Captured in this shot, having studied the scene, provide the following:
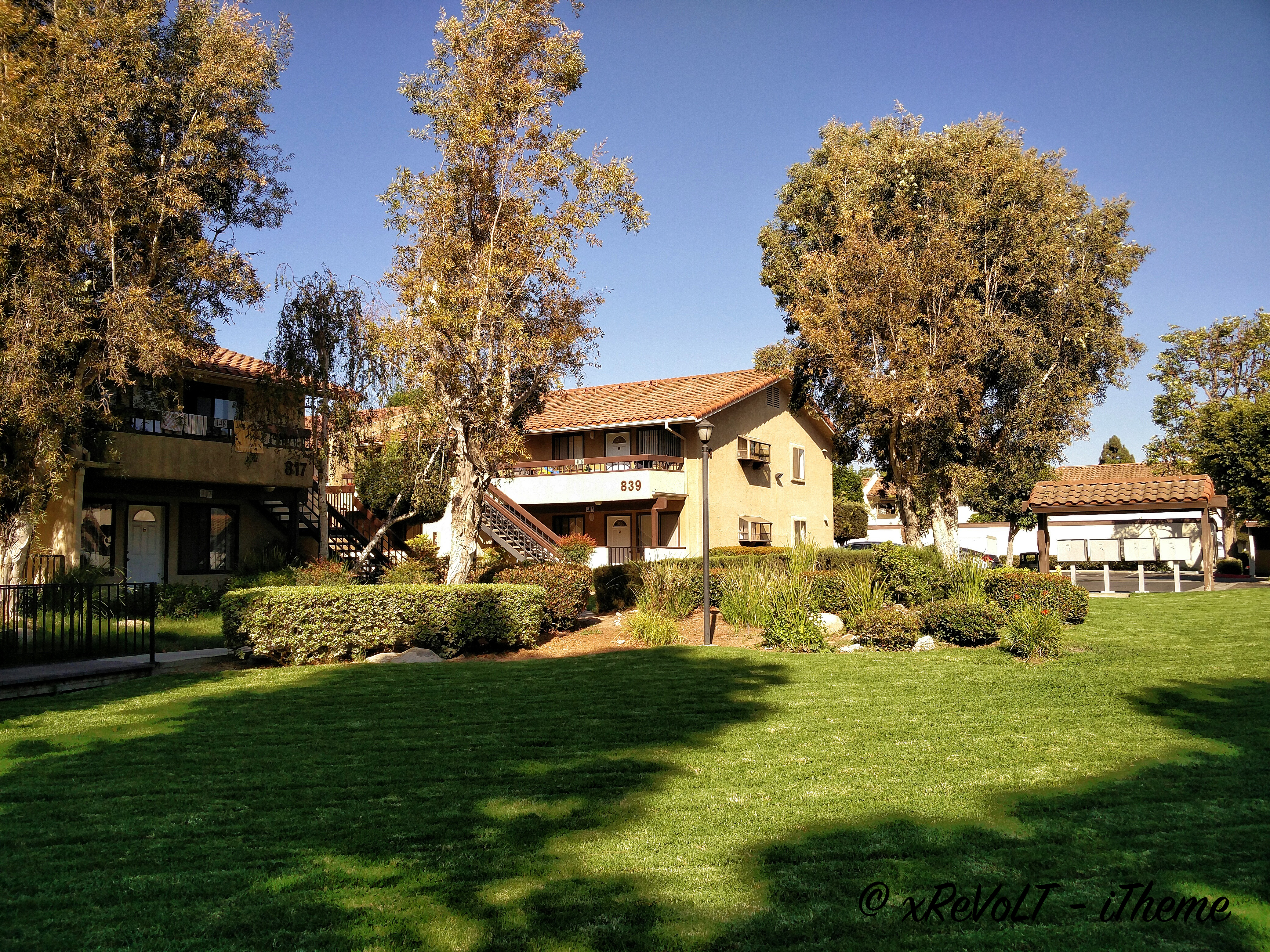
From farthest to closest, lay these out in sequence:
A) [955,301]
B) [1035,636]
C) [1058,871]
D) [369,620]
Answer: [955,301] → [369,620] → [1035,636] → [1058,871]

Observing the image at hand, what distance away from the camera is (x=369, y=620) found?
13969mm

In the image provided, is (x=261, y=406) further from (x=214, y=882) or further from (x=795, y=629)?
(x=214, y=882)

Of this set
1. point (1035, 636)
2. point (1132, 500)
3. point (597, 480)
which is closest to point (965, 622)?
point (1035, 636)

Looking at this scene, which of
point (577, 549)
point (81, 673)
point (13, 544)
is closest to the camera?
point (81, 673)

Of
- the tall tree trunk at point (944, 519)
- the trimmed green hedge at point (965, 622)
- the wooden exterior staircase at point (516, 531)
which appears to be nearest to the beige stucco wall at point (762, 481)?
the wooden exterior staircase at point (516, 531)

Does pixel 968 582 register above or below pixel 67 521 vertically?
below

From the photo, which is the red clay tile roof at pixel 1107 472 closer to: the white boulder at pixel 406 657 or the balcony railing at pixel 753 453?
the balcony railing at pixel 753 453

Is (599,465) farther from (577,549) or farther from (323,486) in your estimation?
A: (323,486)

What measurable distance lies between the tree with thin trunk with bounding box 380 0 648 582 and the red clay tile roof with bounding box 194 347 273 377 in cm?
672

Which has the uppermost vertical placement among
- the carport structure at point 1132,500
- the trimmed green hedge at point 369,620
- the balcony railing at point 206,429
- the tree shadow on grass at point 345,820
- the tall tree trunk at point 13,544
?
the balcony railing at point 206,429

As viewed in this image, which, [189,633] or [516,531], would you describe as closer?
[189,633]

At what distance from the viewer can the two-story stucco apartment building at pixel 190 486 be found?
2045cm

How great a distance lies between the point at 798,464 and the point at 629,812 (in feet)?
107

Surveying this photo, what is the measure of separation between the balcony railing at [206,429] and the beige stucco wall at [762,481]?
13332mm
